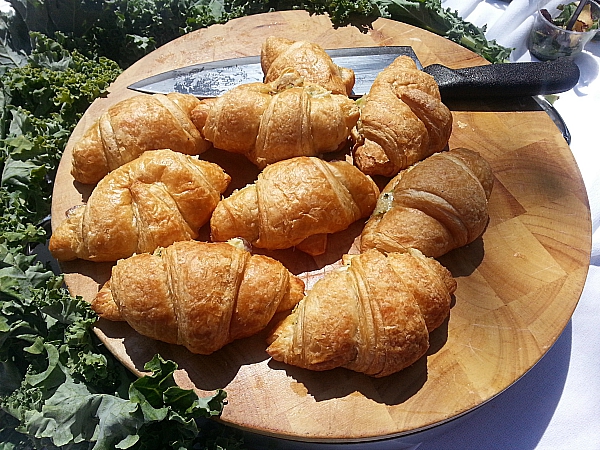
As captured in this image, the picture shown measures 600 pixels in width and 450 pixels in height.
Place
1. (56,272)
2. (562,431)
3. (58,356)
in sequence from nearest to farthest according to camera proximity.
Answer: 1. (58,356)
2. (562,431)
3. (56,272)

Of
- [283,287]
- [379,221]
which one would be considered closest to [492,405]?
[379,221]

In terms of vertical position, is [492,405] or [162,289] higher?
[162,289]

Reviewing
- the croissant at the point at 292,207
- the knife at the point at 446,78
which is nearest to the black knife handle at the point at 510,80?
the knife at the point at 446,78

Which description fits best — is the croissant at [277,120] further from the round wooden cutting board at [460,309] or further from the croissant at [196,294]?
the croissant at [196,294]

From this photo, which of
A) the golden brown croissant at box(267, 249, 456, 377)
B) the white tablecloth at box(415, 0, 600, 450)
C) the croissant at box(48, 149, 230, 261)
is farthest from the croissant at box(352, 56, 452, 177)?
the white tablecloth at box(415, 0, 600, 450)

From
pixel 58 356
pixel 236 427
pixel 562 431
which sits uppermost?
pixel 58 356

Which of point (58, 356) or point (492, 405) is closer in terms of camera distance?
point (58, 356)

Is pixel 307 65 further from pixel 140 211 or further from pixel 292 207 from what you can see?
pixel 140 211

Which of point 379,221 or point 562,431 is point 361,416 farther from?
point 562,431
